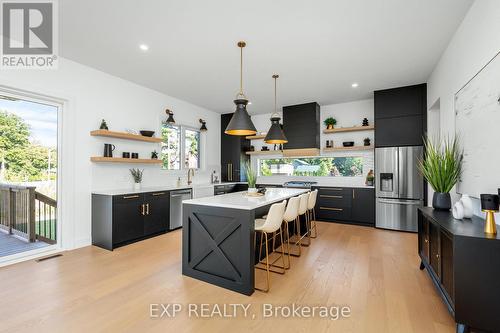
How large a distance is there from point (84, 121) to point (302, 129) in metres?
4.52

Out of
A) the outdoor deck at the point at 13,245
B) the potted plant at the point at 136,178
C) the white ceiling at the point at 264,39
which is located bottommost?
the outdoor deck at the point at 13,245

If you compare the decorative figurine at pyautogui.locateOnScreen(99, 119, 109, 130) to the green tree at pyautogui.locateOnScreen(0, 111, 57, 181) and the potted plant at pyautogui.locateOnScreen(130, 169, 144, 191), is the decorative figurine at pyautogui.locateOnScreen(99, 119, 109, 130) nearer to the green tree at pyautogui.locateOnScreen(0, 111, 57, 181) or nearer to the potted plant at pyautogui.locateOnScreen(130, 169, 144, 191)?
the green tree at pyautogui.locateOnScreen(0, 111, 57, 181)

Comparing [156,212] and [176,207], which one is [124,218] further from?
[176,207]

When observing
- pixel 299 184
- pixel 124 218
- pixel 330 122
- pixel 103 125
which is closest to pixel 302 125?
pixel 330 122

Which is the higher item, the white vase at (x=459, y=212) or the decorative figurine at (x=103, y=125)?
the decorative figurine at (x=103, y=125)

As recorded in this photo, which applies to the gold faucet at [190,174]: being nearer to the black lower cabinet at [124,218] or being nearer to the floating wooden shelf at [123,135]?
the floating wooden shelf at [123,135]

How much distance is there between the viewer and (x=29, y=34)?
2.95 meters

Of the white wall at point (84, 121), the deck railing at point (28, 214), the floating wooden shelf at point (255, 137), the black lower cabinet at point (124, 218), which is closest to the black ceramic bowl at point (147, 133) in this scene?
the white wall at point (84, 121)

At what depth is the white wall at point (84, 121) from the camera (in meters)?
3.47

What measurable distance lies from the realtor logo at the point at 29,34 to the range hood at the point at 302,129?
470 cm

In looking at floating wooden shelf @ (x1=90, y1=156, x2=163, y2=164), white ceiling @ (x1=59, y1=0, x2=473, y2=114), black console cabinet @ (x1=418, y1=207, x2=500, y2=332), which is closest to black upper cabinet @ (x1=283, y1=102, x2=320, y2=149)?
white ceiling @ (x1=59, y1=0, x2=473, y2=114)

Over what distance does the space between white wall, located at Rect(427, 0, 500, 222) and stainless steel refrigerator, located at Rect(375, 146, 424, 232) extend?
115cm

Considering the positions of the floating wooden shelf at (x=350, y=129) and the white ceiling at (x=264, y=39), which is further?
the floating wooden shelf at (x=350, y=129)

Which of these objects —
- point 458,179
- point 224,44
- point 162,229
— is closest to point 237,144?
point 162,229
